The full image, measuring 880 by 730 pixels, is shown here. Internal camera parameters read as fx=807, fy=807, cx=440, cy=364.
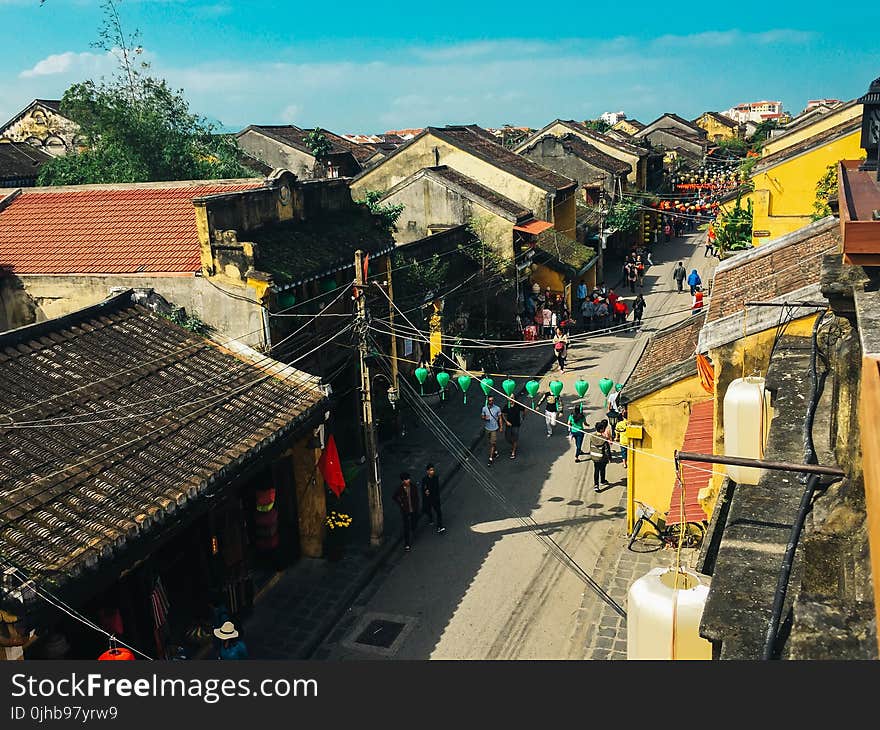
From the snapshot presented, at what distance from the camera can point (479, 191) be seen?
30.4 metres

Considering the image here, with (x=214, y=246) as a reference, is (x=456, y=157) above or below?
above

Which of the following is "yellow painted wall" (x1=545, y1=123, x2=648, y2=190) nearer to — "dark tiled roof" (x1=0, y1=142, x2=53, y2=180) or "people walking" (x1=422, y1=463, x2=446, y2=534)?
"dark tiled roof" (x1=0, y1=142, x2=53, y2=180)

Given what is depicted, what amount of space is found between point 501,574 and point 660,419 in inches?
164

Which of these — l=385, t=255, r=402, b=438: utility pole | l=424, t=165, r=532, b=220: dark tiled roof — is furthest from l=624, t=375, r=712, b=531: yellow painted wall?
l=424, t=165, r=532, b=220: dark tiled roof

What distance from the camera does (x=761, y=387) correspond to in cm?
834

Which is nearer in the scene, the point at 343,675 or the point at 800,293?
the point at 343,675

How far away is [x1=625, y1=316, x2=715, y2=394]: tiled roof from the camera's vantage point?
1588 centimetres

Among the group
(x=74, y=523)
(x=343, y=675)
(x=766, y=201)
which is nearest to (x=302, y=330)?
(x=74, y=523)

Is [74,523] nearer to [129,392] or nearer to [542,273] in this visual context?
[129,392]

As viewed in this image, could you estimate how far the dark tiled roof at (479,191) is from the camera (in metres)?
29.9

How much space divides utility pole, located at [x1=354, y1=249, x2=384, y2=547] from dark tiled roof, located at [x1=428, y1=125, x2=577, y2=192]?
1882 centimetres

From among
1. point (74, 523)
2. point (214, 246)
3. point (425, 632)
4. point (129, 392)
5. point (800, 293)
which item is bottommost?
point (425, 632)

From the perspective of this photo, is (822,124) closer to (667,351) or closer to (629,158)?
(629,158)

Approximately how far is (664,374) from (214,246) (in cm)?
872
